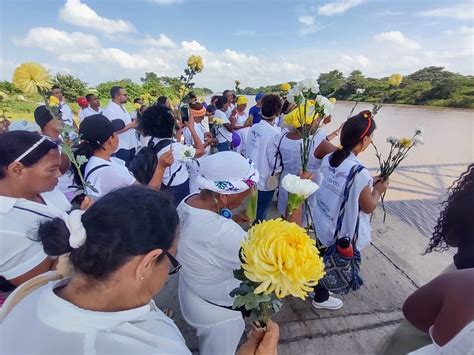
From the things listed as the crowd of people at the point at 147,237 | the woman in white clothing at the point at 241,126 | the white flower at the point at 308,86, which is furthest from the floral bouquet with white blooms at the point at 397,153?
the woman in white clothing at the point at 241,126

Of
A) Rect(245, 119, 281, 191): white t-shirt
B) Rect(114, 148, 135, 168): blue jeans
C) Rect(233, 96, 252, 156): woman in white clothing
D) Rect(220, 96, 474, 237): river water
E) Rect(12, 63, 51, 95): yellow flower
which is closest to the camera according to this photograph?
Rect(12, 63, 51, 95): yellow flower

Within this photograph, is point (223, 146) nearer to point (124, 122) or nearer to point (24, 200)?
point (124, 122)

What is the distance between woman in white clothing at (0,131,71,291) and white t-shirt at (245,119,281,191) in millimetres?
2268

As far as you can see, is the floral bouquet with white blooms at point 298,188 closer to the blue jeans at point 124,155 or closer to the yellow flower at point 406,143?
the yellow flower at point 406,143

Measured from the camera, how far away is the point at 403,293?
118 inches

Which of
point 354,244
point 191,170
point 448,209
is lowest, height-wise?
point 354,244

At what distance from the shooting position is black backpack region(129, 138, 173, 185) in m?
2.67

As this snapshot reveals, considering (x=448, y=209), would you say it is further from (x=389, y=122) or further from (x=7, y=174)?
(x=389, y=122)

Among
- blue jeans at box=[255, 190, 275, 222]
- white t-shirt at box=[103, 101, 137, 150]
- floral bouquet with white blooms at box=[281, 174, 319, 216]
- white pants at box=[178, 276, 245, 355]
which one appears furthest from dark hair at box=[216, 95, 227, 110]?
floral bouquet with white blooms at box=[281, 174, 319, 216]

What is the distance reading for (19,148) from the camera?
5.03 ft

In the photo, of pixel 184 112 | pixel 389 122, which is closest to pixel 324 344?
pixel 184 112

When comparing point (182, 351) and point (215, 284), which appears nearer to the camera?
point (182, 351)

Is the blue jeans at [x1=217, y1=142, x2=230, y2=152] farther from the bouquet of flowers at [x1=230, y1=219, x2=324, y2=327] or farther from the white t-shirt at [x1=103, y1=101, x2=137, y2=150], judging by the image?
the bouquet of flowers at [x1=230, y1=219, x2=324, y2=327]

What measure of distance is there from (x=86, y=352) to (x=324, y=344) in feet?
7.10
